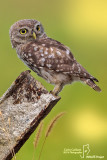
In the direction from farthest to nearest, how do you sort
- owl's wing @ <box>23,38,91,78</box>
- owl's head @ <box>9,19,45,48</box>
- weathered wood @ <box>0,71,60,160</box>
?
owl's head @ <box>9,19,45,48</box>, owl's wing @ <box>23,38,91,78</box>, weathered wood @ <box>0,71,60,160</box>

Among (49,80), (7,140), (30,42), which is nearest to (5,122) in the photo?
(7,140)

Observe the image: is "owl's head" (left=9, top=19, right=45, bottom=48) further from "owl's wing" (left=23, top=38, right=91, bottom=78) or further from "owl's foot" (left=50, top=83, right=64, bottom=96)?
"owl's foot" (left=50, top=83, right=64, bottom=96)

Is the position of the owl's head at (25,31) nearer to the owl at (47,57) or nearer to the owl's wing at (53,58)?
the owl at (47,57)

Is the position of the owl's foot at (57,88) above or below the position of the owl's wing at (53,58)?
below

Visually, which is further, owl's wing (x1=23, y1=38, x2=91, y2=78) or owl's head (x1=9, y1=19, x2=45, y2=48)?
owl's head (x1=9, y1=19, x2=45, y2=48)

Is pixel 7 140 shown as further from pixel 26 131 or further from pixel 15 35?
pixel 15 35

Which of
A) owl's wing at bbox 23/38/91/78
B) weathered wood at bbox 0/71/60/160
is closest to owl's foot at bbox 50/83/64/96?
owl's wing at bbox 23/38/91/78

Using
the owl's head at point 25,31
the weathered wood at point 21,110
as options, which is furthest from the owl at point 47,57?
the weathered wood at point 21,110

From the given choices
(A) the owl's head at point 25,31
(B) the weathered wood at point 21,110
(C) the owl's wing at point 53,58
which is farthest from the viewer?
(A) the owl's head at point 25,31
